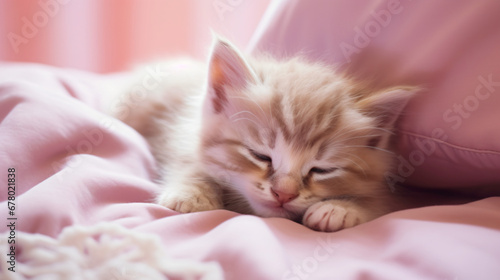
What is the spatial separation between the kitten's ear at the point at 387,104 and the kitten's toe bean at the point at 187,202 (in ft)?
1.56

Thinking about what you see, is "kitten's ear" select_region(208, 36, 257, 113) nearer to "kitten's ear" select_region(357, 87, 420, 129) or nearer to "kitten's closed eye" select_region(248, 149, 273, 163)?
"kitten's closed eye" select_region(248, 149, 273, 163)

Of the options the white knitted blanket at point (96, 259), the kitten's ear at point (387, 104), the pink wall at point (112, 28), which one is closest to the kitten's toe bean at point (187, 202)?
the white knitted blanket at point (96, 259)

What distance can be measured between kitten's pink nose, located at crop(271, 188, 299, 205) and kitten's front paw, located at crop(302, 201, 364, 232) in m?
0.05

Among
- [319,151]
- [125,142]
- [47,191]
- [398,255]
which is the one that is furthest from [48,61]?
[398,255]

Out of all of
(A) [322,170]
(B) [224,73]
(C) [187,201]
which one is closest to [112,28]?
(B) [224,73]

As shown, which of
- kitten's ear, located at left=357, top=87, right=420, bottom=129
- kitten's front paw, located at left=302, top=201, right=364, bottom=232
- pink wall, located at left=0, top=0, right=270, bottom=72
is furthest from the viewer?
pink wall, located at left=0, top=0, right=270, bottom=72

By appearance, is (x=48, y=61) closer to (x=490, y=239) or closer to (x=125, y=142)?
(x=125, y=142)

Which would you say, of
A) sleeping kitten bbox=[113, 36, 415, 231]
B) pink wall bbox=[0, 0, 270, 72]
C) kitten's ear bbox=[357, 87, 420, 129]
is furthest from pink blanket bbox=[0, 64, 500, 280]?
pink wall bbox=[0, 0, 270, 72]

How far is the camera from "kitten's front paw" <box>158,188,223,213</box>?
949mm

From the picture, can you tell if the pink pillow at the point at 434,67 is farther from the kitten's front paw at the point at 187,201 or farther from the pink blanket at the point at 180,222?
the kitten's front paw at the point at 187,201

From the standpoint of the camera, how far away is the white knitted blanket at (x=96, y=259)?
0.61 m

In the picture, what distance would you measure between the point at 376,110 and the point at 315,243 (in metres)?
A: 0.46

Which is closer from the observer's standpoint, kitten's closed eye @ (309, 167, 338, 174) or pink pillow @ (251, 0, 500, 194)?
pink pillow @ (251, 0, 500, 194)

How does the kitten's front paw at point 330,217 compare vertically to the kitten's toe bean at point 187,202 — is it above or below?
above
